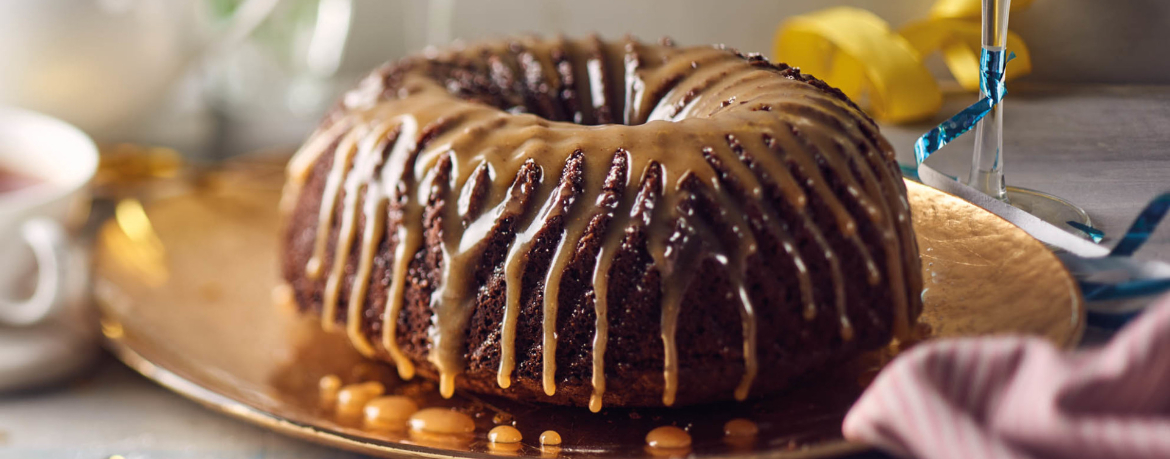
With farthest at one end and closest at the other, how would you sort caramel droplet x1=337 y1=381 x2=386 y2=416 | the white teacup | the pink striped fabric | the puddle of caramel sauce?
the white teacup
caramel droplet x1=337 y1=381 x2=386 y2=416
the puddle of caramel sauce
the pink striped fabric

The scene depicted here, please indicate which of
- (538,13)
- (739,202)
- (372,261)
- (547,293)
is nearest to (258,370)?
(372,261)

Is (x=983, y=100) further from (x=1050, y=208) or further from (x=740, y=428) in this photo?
(x=740, y=428)

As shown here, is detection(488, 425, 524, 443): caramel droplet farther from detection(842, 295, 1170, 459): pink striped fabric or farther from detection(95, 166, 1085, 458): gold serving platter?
detection(842, 295, 1170, 459): pink striped fabric

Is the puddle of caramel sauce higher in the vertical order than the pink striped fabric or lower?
lower

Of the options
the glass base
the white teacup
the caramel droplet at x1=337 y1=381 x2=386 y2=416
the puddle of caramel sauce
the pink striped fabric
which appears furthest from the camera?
the white teacup

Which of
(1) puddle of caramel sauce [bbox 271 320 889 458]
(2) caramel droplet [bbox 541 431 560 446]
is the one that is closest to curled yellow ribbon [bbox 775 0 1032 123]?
(1) puddle of caramel sauce [bbox 271 320 889 458]

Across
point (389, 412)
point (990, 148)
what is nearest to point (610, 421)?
point (389, 412)

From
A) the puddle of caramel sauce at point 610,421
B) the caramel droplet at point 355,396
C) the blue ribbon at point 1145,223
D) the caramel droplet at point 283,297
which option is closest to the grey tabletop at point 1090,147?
the blue ribbon at point 1145,223
